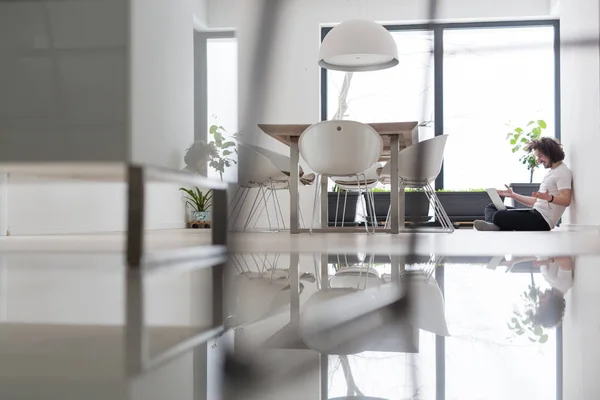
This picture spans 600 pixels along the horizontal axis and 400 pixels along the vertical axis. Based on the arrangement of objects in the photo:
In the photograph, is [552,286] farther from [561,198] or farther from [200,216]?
[200,216]

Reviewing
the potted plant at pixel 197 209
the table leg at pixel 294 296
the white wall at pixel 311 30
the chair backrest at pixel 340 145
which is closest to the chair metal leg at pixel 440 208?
the chair backrest at pixel 340 145

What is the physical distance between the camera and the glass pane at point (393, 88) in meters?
6.77

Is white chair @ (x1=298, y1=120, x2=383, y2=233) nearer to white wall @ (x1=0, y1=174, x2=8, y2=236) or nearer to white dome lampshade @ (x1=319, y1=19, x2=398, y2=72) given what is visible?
white dome lampshade @ (x1=319, y1=19, x2=398, y2=72)

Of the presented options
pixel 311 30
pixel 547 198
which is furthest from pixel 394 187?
pixel 311 30

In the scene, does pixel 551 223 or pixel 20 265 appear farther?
pixel 551 223

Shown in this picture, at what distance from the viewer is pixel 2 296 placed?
88cm

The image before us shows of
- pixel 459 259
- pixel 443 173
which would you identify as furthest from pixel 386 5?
pixel 459 259

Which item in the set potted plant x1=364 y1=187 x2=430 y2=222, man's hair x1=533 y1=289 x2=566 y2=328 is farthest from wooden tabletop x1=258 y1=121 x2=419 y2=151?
man's hair x1=533 y1=289 x2=566 y2=328

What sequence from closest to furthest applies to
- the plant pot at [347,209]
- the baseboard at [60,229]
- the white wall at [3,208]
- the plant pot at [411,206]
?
the white wall at [3,208] < the baseboard at [60,229] < the plant pot at [411,206] < the plant pot at [347,209]

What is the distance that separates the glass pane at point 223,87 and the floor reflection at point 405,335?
12.8ft

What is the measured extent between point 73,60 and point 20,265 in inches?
26.5

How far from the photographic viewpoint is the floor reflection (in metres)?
0.37

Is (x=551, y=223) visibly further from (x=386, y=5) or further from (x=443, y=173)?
(x=386, y=5)

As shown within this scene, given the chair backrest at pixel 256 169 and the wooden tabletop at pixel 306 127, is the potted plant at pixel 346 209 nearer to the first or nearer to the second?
the chair backrest at pixel 256 169
